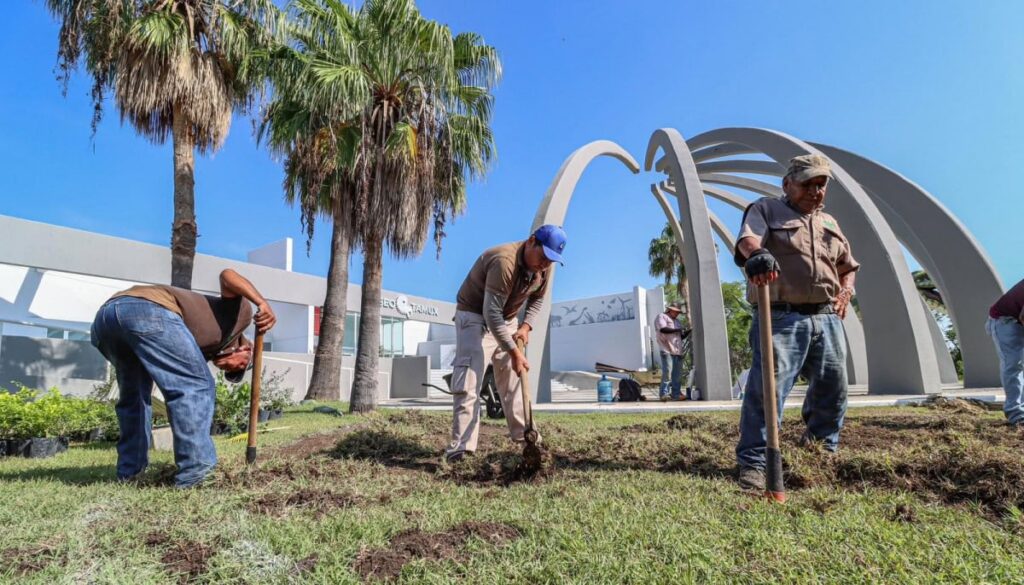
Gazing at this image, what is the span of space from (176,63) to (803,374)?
9.94 m

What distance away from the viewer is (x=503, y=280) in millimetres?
3887

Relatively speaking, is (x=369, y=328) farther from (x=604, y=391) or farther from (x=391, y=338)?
(x=391, y=338)

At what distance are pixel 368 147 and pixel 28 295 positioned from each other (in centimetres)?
1473

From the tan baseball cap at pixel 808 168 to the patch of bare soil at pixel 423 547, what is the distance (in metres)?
2.70

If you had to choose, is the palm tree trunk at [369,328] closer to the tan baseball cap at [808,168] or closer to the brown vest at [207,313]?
the brown vest at [207,313]

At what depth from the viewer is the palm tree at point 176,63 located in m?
8.54

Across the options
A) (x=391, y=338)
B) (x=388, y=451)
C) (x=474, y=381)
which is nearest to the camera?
(x=474, y=381)

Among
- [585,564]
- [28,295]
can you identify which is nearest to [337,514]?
[585,564]

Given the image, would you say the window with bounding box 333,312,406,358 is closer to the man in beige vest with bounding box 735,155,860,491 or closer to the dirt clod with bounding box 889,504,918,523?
the man in beige vest with bounding box 735,155,860,491

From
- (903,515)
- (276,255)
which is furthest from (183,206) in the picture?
(276,255)

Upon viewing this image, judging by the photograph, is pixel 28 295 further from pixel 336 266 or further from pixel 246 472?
pixel 246 472

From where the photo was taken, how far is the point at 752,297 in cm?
344

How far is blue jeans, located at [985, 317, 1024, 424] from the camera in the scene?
504 cm

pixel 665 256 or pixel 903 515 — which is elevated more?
pixel 665 256
